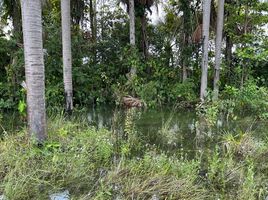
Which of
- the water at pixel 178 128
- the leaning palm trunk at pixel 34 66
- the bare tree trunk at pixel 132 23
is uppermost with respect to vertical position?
the bare tree trunk at pixel 132 23

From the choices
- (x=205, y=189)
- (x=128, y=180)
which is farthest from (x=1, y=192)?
(x=205, y=189)

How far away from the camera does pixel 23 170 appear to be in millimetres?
3914

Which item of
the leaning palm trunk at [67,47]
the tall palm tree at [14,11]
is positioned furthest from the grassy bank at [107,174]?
the tall palm tree at [14,11]

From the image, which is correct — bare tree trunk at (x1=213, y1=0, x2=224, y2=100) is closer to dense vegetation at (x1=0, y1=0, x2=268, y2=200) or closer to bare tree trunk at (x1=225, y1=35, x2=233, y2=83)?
dense vegetation at (x1=0, y1=0, x2=268, y2=200)

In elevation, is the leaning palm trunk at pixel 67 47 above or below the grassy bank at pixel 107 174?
above

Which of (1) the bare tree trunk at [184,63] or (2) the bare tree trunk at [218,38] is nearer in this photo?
(2) the bare tree trunk at [218,38]

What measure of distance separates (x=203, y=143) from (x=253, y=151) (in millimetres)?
1148

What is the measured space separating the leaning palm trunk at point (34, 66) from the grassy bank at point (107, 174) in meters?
0.28

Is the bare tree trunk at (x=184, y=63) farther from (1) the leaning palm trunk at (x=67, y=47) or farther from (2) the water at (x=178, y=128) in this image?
(1) the leaning palm trunk at (x=67, y=47)

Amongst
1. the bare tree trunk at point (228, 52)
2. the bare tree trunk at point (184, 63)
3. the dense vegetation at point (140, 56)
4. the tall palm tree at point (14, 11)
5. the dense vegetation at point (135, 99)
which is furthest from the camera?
the bare tree trunk at point (228, 52)

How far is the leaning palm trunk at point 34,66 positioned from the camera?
4.80 meters

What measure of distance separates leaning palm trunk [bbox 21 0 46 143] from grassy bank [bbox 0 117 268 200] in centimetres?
28

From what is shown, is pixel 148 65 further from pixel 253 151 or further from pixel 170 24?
pixel 253 151

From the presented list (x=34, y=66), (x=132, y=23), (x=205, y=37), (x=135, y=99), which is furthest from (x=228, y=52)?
(x=34, y=66)
